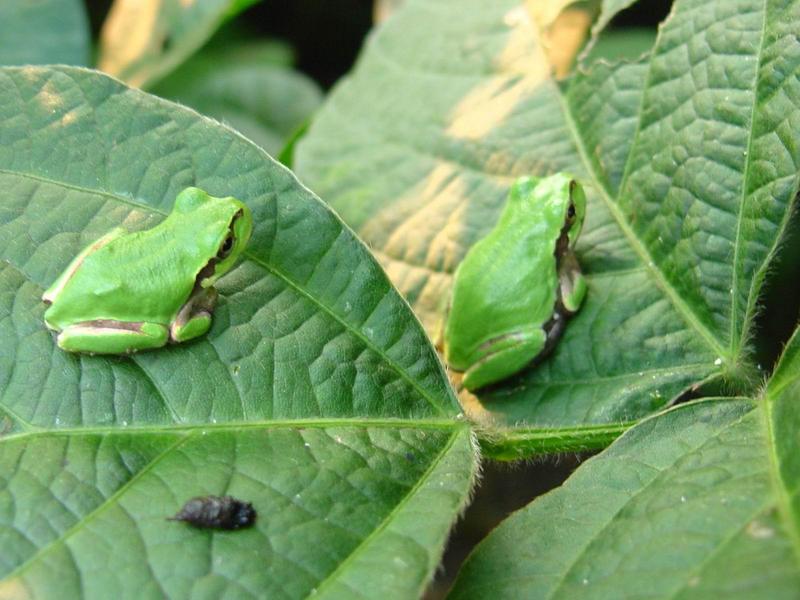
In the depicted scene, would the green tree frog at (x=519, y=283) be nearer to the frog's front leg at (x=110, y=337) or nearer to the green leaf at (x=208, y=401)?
the green leaf at (x=208, y=401)

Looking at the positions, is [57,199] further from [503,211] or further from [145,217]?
[503,211]

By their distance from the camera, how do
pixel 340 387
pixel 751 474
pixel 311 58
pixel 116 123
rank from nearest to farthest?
pixel 751 474 < pixel 340 387 < pixel 116 123 < pixel 311 58

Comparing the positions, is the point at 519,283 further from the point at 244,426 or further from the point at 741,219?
the point at 244,426

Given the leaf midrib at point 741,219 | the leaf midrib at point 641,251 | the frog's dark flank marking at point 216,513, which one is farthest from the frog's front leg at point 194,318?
the leaf midrib at point 741,219

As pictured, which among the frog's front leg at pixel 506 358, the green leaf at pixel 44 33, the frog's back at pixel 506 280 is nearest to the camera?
the frog's front leg at pixel 506 358

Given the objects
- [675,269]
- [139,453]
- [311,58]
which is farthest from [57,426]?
[311,58]

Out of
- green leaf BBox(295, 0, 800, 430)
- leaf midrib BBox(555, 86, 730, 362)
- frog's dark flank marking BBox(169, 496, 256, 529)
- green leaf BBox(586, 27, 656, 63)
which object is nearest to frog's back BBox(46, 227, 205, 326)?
frog's dark flank marking BBox(169, 496, 256, 529)

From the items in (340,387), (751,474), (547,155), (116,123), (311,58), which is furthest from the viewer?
(311,58)
